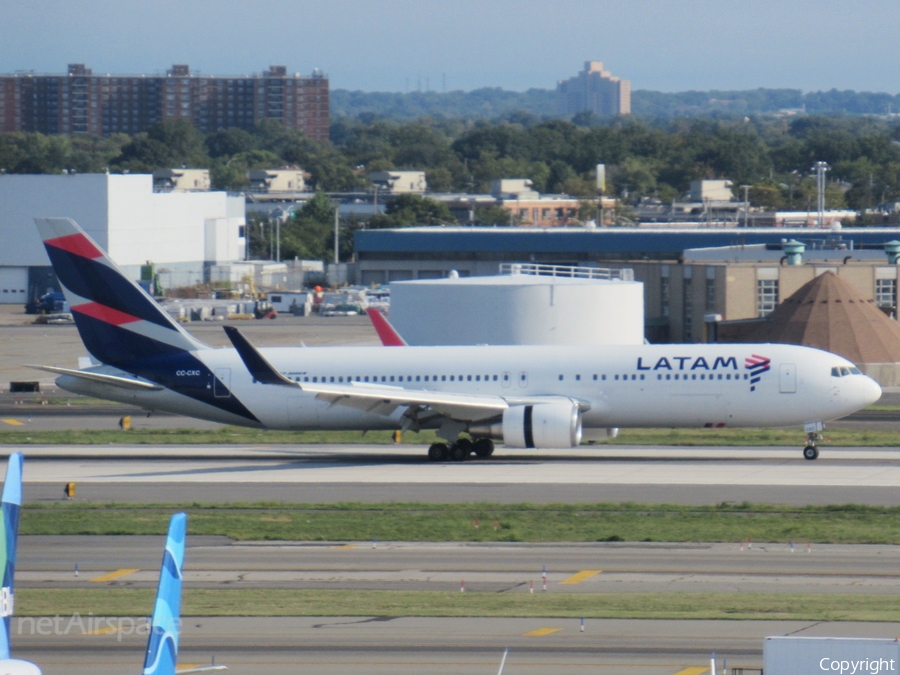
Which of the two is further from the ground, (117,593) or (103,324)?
(103,324)

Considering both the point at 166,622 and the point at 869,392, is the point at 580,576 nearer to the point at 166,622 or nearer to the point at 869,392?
the point at 166,622

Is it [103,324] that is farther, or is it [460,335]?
[460,335]

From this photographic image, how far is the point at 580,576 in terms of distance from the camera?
1003 inches

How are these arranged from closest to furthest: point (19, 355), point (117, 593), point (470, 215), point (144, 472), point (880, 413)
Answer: point (117, 593) → point (144, 472) → point (880, 413) → point (19, 355) → point (470, 215)

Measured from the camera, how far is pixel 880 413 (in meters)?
56.0

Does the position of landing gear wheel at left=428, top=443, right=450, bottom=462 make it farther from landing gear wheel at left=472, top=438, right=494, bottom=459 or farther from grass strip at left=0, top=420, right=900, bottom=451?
grass strip at left=0, top=420, right=900, bottom=451

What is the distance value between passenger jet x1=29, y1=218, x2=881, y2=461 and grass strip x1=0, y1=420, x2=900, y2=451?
4.96m

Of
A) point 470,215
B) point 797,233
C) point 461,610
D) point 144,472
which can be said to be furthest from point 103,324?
point 470,215

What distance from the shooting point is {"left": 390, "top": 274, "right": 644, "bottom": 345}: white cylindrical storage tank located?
59.8 m

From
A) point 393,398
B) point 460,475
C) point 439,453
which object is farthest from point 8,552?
point 439,453

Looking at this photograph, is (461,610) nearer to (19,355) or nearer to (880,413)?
(880,413)

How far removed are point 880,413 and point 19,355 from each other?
5767 centimetres

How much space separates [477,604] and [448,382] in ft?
68.1

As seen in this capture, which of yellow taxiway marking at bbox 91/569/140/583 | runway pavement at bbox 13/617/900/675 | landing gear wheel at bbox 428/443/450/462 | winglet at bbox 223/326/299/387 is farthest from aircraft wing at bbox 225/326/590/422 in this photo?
runway pavement at bbox 13/617/900/675
